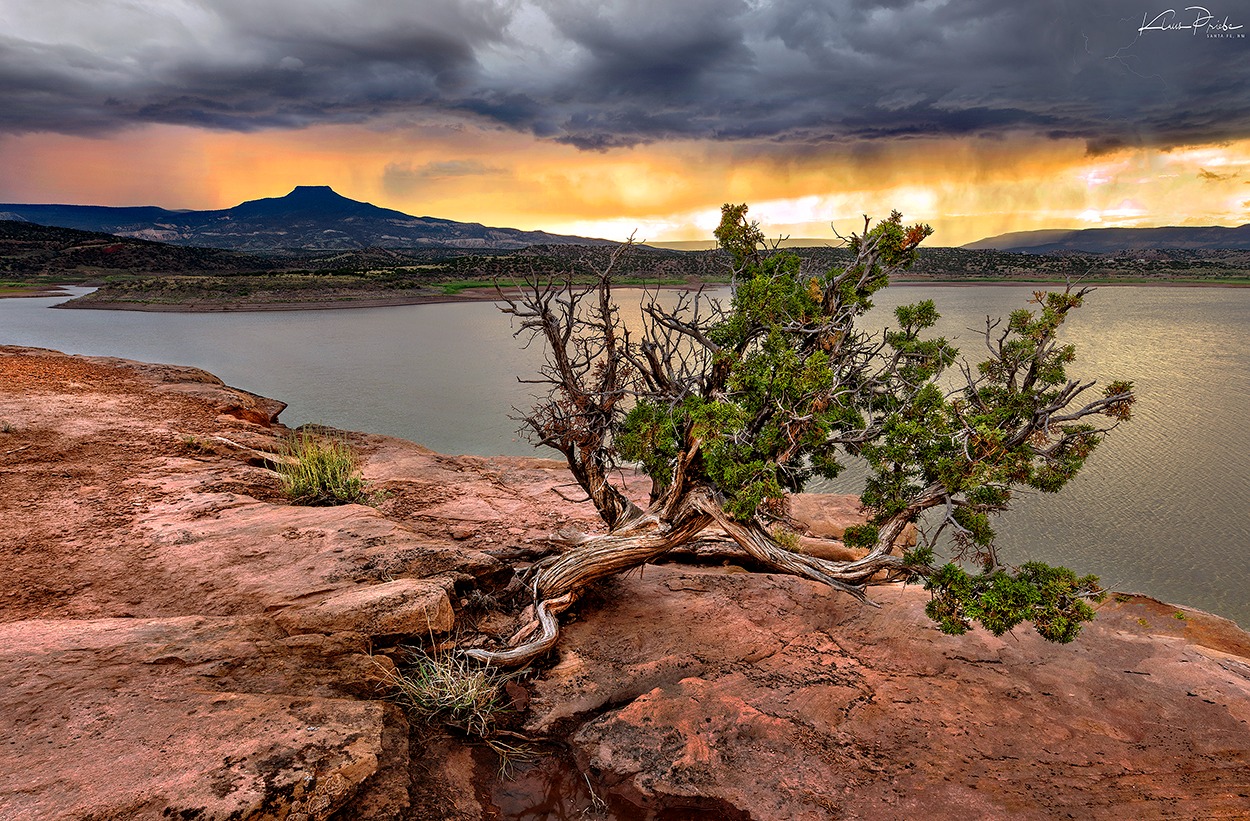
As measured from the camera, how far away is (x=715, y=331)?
24.2 feet

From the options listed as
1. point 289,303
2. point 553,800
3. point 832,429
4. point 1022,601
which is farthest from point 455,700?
point 289,303

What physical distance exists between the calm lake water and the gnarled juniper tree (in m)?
7.31

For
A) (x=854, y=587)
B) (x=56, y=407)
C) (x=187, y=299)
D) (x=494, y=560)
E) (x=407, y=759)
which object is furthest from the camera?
(x=187, y=299)

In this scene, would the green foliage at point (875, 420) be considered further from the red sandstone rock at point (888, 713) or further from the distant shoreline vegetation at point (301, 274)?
the distant shoreline vegetation at point (301, 274)

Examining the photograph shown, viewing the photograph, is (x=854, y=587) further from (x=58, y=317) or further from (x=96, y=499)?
(x=58, y=317)

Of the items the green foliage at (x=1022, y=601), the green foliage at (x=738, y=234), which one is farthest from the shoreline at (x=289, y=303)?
the green foliage at (x=1022, y=601)

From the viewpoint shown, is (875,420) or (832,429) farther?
(875,420)

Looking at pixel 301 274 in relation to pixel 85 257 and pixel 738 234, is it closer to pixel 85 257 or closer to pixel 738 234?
pixel 85 257

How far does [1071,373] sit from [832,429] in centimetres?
2639

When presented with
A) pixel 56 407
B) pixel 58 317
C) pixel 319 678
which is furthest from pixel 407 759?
pixel 58 317

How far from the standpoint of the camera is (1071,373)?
27047 millimetres

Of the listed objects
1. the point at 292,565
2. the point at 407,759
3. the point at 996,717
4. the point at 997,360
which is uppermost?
the point at 997,360

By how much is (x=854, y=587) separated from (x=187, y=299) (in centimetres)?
7302

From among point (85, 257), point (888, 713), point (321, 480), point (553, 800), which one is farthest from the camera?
point (85, 257)
